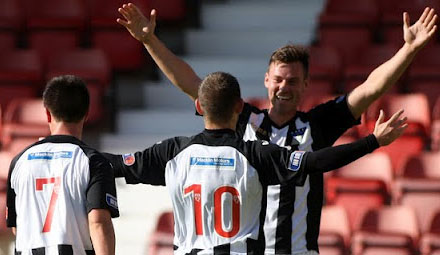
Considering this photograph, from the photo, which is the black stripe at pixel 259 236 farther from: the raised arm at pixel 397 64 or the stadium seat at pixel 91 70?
the stadium seat at pixel 91 70

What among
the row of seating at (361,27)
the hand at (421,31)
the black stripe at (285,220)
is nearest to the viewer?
the black stripe at (285,220)

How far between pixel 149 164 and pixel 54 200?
0.49 m

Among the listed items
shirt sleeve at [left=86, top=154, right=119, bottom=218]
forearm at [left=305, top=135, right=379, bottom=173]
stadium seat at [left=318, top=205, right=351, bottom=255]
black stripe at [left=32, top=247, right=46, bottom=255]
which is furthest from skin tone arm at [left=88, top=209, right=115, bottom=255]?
stadium seat at [left=318, top=205, right=351, bottom=255]

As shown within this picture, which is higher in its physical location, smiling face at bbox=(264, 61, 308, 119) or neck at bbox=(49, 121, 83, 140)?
smiling face at bbox=(264, 61, 308, 119)

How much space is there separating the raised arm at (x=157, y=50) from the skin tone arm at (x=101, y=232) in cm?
140

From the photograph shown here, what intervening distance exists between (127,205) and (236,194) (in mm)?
4714

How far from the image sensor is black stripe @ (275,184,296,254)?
235 inches

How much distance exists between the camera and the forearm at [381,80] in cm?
612

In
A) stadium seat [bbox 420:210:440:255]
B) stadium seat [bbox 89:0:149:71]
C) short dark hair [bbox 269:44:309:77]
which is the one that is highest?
stadium seat [bbox 89:0:149:71]

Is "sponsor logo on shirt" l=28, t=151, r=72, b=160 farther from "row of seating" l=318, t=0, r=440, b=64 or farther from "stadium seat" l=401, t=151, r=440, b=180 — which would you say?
"row of seating" l=318, t=0, r=440, b=64

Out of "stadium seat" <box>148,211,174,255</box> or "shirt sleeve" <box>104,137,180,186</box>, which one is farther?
"stadium seat" <box>148,211,174,255</box>

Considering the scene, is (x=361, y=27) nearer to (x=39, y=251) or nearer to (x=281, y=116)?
(x=281, y=116)

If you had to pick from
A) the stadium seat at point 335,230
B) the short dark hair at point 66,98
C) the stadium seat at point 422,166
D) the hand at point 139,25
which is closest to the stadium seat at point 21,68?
the stadium seat at point 335,230

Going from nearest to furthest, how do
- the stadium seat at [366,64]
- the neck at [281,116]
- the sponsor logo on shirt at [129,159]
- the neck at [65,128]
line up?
1. the neck at [65,128]
2. the sponsor logo on shirt at [129,159]
3. the neck at [281,116]
4. the stadium seat at [366,64]
